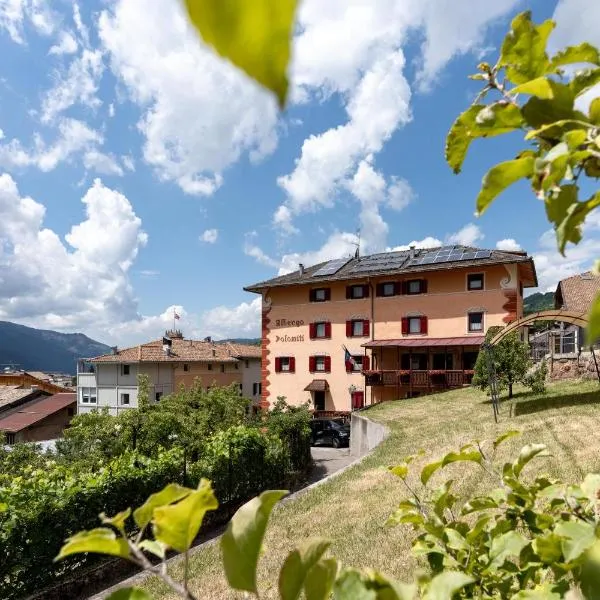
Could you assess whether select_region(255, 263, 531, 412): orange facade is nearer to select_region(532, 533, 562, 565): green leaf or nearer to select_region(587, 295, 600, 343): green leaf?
select_region(532, 533, 562, 565): green leaf

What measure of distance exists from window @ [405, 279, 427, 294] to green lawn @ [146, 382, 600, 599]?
10.3 m

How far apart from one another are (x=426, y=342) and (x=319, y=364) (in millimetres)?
6287

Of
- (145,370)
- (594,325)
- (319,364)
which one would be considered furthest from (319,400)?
(594,325)

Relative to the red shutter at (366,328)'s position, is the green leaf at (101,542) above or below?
below

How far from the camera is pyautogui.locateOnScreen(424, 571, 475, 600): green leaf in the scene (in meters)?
0.79

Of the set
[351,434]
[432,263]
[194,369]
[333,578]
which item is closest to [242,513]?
[333,578]

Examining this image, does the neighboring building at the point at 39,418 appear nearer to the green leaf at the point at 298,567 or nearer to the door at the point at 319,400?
the door at the point at 319,400

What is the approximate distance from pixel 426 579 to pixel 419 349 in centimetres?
2521

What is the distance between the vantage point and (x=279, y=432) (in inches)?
542

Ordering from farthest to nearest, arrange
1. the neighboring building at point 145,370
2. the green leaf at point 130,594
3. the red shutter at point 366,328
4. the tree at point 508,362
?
the neighboring building at point 145,370, the red shutter at point 366,328, the tree at point 508,362, the green leaf at point 130,594

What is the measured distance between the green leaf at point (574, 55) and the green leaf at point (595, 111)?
0.08 m

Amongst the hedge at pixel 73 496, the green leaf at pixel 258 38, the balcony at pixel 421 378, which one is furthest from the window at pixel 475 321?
the green leaf at pixel 258 38

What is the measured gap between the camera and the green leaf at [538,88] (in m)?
0.70

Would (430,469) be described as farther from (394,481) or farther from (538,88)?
(394,481)
